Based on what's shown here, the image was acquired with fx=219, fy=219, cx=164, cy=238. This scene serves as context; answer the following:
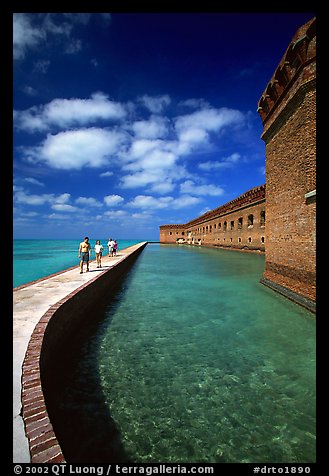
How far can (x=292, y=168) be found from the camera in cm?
668

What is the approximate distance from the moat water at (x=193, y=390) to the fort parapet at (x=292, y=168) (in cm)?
152

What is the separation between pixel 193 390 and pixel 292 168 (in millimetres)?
6637

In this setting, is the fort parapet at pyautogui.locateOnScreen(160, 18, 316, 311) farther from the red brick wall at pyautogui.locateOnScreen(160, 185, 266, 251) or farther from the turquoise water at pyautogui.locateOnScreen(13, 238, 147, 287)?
the turquoise water at pyautogui.locateOnScreen(13, 238, 147, 287)

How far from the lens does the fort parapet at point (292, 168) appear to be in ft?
18.7

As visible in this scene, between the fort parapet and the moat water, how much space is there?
1.52m

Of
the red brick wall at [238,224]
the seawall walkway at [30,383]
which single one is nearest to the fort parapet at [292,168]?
the seawall walkway at [30,383]

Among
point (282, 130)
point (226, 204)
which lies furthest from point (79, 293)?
Answer: point (226, 204)

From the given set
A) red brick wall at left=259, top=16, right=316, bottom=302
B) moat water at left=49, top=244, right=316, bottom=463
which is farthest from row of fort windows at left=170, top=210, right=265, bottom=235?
moat water at left=49, top=244, right=316, bottom=463

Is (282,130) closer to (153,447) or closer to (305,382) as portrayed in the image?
(305,382)

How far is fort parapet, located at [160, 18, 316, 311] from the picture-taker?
5.70 m

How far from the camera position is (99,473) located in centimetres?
169

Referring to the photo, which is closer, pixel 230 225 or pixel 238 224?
pixel 238 224

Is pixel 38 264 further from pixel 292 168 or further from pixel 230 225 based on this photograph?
pixel 292 168

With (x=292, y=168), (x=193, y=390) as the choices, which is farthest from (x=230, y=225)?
(x=193, y=390)
